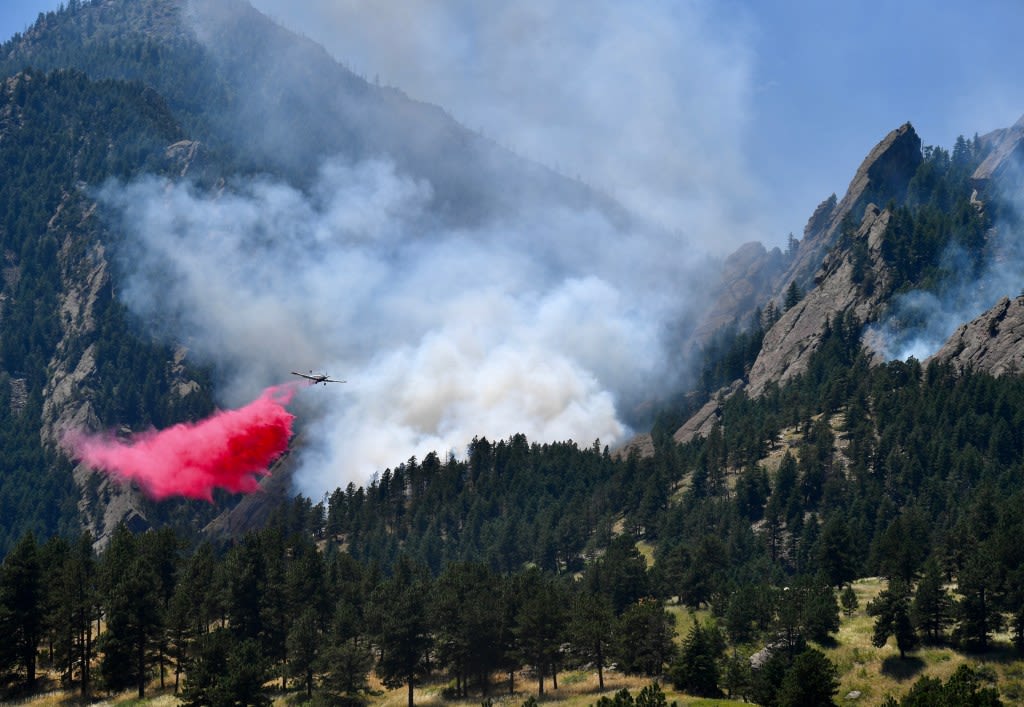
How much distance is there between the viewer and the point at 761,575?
158 m

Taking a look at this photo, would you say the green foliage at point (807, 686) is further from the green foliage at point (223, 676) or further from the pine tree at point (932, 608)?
the green foliage at point (223, 676)

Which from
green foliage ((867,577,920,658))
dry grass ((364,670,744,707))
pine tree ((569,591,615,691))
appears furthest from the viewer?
green foliage ((867,577,920,658))

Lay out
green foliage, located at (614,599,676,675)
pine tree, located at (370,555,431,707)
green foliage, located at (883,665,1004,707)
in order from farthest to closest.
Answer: pine tree, located at (370,555,431,707), green foliage, located at (614,599,676,675), green foliage, located at (883,665,1004,707)

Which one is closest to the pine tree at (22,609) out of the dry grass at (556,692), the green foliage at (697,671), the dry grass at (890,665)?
the dry grass at (556,692)

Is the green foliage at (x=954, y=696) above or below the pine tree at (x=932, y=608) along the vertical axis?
below

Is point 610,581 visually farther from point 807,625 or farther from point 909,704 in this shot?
point 909,704

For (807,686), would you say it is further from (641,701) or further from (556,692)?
(556,692)

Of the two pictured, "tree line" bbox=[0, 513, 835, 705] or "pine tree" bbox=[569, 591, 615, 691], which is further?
"pine tree" bbox=[569, 591, 615, 691]

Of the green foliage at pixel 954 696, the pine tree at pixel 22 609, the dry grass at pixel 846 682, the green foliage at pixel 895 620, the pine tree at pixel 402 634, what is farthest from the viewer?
the green foliage at pixel 895 620

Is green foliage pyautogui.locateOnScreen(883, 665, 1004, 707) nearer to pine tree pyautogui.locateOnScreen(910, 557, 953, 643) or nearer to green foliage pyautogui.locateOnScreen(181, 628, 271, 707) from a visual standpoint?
pine tree pyautogui.locateOnScreen(910, 557, 953, 643)

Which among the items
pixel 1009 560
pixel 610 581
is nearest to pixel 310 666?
pixel 610 581

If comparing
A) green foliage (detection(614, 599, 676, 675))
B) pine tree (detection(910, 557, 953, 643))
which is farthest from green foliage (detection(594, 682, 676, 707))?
pine tree (detection(910, 557, 953, 643))

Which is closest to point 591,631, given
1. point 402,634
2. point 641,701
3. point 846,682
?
point 402,634

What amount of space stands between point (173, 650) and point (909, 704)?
Result: 6927 centimetres
